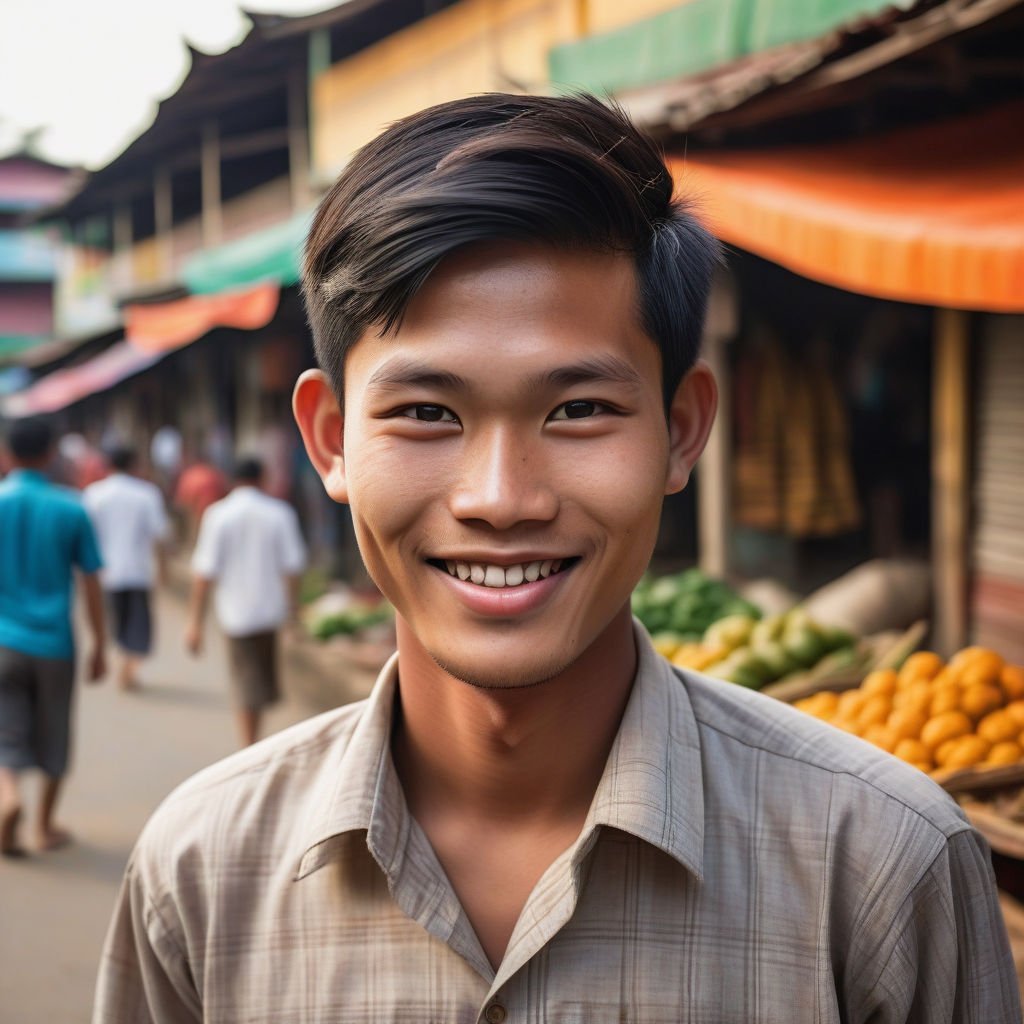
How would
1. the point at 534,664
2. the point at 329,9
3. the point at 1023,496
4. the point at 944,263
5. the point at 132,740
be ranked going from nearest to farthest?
the point at 534,664, the point at 944,263, the point at 1023,496, the point at 132,740, the point at 329,9

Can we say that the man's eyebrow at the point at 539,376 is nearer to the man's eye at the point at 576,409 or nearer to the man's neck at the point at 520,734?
the man's eye at the point at 576,409

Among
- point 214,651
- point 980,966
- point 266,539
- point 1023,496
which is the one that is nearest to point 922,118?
point 1023,496

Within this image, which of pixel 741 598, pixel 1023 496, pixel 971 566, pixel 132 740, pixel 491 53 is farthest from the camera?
pixel 491 53

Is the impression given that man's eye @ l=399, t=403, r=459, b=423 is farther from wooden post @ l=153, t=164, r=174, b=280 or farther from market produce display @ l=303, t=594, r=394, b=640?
wooden post @ l=153, t=164, r=174, b=280

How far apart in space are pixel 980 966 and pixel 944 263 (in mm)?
2950

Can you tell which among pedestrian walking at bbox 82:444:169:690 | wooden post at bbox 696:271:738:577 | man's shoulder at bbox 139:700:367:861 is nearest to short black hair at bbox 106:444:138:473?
pedestrian walking at bbox 82:444:169:690

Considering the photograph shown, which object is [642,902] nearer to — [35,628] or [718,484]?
[35,628]

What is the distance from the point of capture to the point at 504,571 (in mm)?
1293

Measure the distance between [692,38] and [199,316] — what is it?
5326mm

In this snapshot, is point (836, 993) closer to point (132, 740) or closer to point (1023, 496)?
point (1023, 496)

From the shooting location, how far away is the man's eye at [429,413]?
131cm

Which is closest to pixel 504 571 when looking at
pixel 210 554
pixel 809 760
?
pixel 809 760

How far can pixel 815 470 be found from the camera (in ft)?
26.4

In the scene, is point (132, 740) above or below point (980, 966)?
below
